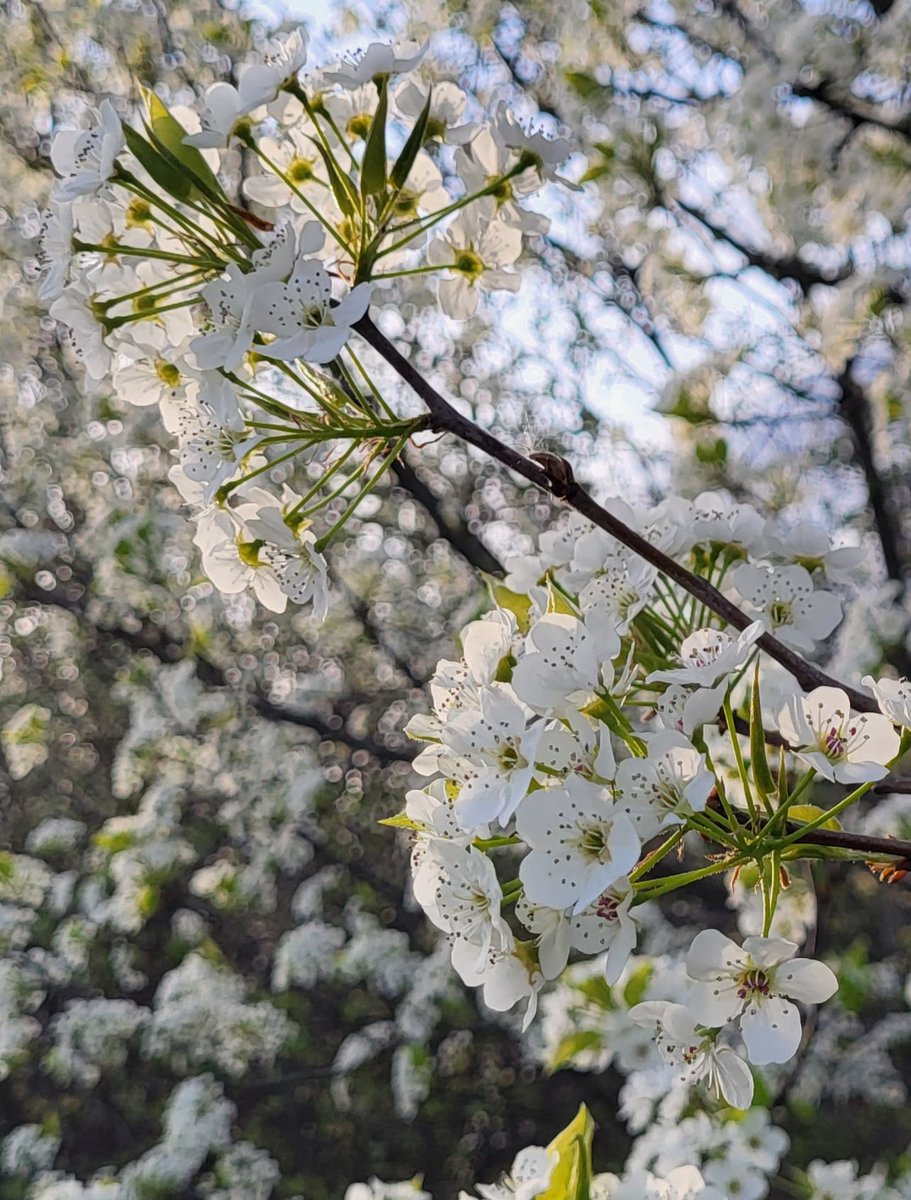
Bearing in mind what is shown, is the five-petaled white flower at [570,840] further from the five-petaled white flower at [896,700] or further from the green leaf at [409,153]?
the green leaf at [409,153]

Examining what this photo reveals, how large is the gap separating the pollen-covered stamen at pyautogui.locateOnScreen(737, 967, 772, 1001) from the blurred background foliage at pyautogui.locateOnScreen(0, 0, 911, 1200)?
5.59ft

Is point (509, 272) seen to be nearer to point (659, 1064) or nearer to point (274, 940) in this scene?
point (659, 1064)

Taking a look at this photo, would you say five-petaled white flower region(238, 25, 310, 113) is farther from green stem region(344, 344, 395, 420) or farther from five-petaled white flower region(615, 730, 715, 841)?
five-petaled white flower region(615, 730, 715, 841)

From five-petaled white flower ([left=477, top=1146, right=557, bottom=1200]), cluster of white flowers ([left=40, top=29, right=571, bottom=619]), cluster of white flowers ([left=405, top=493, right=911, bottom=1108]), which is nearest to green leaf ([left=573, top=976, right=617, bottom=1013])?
five-petaled white flower ([left=477, top=1146, right=557, bottom=1200])

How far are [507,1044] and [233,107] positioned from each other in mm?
4470

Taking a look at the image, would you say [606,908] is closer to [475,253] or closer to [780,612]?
[780,612]

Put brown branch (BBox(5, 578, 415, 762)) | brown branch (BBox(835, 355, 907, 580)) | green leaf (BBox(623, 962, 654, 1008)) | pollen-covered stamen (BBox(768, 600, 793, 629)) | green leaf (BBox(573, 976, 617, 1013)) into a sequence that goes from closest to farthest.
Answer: pollen-covered stamen (BBox(768, 600, 793, 629))
green leaf (BBox(623, 962, 654, 1008))
green leaf (BBox(573, 976, 617, 1013))
brown branch (BBox(835, 355, 907, 580))
brown branch (BBox(5, 578, 415, 762))

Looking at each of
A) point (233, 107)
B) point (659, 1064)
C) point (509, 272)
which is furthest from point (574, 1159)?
point (659, 1064)

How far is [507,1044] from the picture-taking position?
448cm

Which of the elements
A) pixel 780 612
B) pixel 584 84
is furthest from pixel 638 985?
pixel 584 84

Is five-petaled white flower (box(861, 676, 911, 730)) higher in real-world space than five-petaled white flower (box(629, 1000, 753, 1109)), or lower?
higher

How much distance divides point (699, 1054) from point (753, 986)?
89 millimetres

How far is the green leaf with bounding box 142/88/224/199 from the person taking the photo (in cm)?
67

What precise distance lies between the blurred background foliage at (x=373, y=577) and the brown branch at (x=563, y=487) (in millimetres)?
1536
